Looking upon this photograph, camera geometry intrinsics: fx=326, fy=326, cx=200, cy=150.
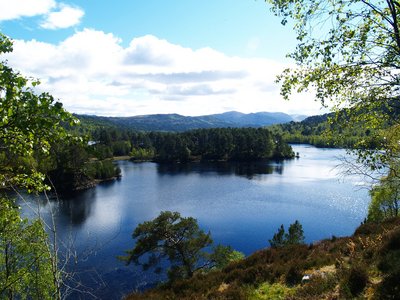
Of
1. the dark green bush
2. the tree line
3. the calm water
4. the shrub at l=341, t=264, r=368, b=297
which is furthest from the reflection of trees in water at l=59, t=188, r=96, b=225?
the tree line

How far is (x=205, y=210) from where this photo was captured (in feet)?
216

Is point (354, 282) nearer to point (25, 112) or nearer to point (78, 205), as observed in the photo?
point (25, 112)

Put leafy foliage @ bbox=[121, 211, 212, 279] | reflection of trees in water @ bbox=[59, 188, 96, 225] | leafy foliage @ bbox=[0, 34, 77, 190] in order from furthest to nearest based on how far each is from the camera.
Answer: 1. reflection of trees in water @ bbox=[59, 188, 96, 225]
2. leafy foliage @ bbox=[121, 211, 212, 279]
3. leafy foliage @ bbox=[0, 34, 77, 190]

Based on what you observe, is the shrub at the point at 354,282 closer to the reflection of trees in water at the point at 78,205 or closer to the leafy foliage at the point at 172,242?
the leafy foliage at the point at 172,242

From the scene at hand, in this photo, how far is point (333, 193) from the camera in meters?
78.4

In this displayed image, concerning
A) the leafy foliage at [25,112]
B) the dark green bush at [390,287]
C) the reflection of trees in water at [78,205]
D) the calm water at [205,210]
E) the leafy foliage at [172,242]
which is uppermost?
the leafy foliage at [25,112]

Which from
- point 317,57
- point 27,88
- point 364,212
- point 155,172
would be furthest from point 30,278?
point 155,172

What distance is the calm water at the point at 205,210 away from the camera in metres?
41.1

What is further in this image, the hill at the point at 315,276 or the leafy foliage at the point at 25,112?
the hill at the point at 315,276

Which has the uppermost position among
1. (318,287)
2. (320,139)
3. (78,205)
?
(320,139)

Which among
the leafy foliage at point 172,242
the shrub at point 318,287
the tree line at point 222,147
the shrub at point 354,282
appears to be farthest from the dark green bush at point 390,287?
the tree line at point 222,147

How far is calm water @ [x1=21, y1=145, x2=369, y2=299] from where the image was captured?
41125 mm

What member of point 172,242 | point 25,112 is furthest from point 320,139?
point 172,242

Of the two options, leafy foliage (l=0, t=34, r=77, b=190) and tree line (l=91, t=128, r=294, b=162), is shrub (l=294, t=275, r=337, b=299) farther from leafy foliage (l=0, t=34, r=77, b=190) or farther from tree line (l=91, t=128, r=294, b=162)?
tree line (l=91, t=128, r=294, b=162)
